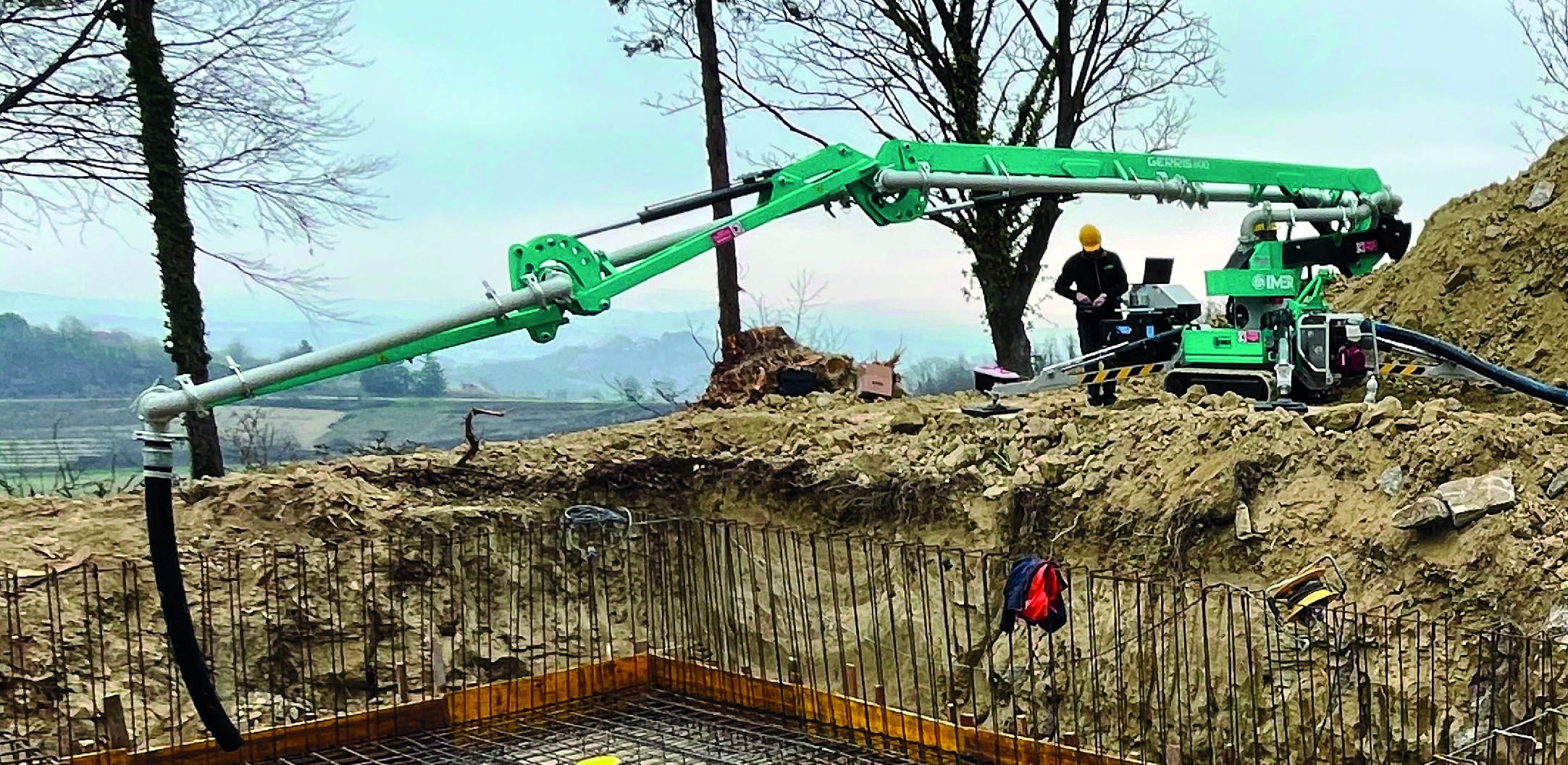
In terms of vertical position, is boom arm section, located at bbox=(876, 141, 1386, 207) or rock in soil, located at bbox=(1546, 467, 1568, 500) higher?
boom arm section, located at bbox=(876, 141, 1386, 207)

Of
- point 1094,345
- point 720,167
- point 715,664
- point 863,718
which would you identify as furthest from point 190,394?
point 720,167

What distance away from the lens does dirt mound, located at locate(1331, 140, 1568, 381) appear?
1047 centimetres

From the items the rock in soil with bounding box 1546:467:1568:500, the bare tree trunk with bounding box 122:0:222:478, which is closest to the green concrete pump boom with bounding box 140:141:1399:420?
the rock in soil with bounding box 1546:467:1568:500

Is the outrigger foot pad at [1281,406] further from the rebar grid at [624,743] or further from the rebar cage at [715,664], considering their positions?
the rebar grid at [624,743]

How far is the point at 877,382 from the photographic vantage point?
41.2 feet

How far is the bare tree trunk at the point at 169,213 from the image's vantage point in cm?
→ 1199

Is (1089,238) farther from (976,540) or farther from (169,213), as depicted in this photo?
(169,213)

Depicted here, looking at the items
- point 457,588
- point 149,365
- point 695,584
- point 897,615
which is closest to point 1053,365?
point 897,615

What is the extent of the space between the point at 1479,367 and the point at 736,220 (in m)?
5.29

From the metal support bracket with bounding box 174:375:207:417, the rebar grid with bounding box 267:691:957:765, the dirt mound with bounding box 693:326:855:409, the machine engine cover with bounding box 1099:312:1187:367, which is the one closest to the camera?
the metal support bracket with bounding box 174:375:207:417

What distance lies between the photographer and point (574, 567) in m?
9.77

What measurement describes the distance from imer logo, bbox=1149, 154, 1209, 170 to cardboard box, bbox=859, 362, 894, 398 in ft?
13.3

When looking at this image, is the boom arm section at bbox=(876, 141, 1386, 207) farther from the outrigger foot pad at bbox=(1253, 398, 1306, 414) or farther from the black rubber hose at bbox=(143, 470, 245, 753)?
the black rubber hose at bbox=(143, 470, 245, 753)

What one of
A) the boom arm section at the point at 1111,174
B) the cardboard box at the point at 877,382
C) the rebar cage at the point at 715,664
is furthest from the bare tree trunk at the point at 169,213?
the boom arm section at the point at 1111,174
